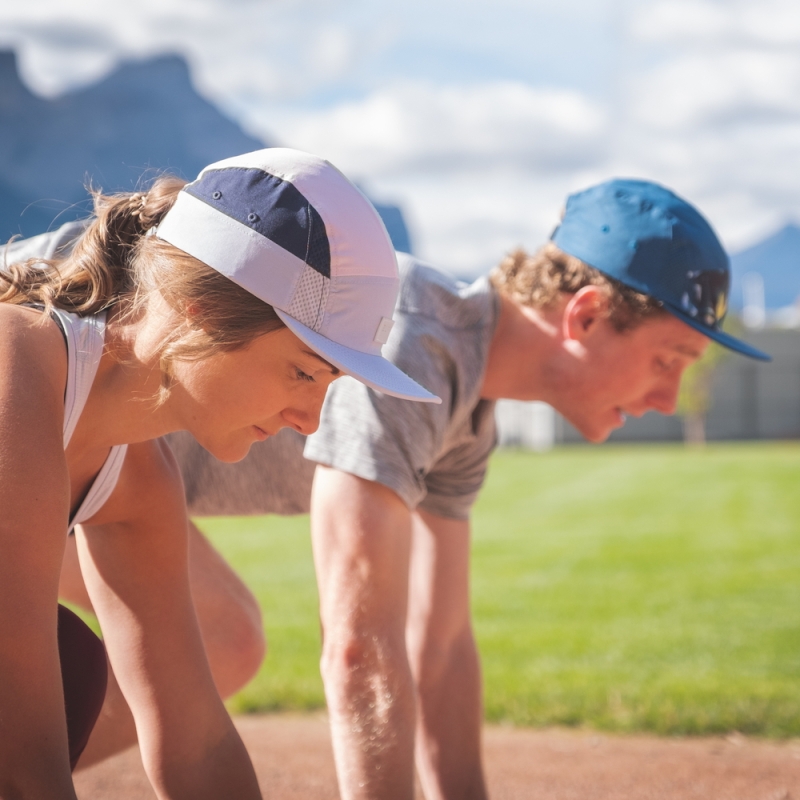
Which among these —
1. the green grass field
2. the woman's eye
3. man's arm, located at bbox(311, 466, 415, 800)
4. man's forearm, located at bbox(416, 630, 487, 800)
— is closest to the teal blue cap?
the woman's eye

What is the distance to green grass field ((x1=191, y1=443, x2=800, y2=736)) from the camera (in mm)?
4320

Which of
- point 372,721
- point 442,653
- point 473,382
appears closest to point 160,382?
point 372,721

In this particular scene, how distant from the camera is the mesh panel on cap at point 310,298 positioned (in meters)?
1.73

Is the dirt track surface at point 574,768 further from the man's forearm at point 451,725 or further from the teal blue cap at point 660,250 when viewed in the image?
the teal blue cap at point 660,250

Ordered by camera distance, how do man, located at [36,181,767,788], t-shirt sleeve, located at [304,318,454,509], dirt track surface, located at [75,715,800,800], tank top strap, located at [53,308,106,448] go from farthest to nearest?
dirt track surface, located at [75,715,800,800]
man, located at [36,181,767,788]
t-shirt sleeve, located at [304,318,454,509]
tank top strap, located at [53,308,106,448]

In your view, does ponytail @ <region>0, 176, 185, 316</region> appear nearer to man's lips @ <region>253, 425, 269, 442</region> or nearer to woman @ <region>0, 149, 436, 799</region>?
woman @ <region>0, 149, 436, 799</region>

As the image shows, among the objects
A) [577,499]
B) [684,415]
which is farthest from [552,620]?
[684,415]

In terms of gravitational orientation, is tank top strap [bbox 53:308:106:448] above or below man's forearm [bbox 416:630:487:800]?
above

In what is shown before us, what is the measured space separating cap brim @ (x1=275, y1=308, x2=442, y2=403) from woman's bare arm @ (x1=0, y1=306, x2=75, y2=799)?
16.6 inches

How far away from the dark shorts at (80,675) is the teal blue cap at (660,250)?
5.35 feet

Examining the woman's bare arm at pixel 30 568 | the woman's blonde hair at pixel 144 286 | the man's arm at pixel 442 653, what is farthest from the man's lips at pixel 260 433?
the man's arm at pixel 442 653

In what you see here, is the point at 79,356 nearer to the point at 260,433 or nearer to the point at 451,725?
the point at 260,433

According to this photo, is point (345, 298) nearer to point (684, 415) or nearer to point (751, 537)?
point (751, 537)

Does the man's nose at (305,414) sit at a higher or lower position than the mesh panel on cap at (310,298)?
lower
